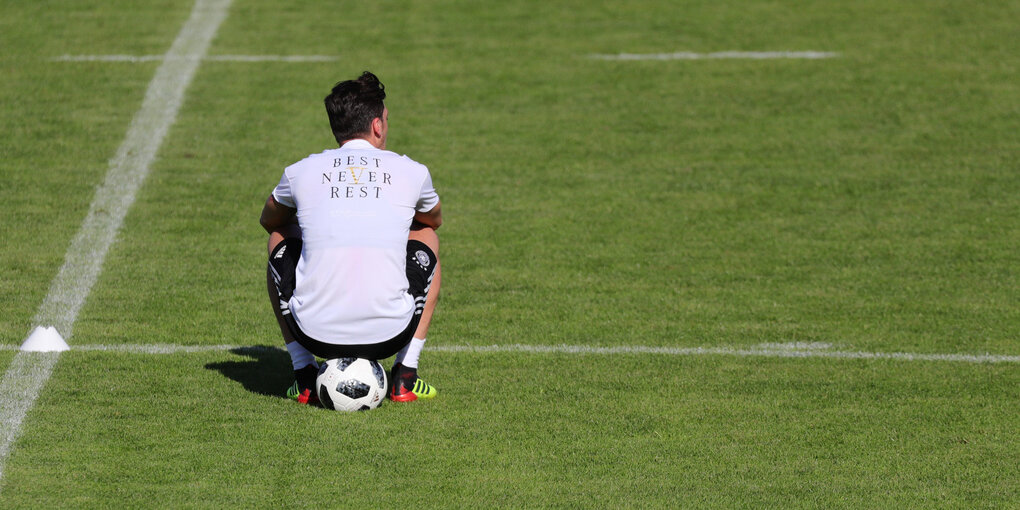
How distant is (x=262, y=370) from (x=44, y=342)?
3.43ft

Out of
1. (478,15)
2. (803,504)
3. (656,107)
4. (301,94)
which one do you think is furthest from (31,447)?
(478,15)

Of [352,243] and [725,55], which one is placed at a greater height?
[352,243]

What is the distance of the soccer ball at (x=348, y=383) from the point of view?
494 cm

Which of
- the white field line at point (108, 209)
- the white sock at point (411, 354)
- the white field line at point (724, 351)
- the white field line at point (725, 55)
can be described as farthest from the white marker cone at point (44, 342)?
the white field line at point (725, 55)

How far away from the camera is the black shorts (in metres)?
4.98

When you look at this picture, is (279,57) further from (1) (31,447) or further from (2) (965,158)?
(1) (31,447)

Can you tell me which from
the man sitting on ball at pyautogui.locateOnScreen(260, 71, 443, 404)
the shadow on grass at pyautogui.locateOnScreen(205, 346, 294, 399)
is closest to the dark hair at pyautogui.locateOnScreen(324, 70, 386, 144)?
the man sitting on ball at pyautogui.locateOnScreen(260, 71, 443, 404)

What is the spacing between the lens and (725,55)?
10797 millimetres

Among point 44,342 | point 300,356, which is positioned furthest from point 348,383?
point 44,342

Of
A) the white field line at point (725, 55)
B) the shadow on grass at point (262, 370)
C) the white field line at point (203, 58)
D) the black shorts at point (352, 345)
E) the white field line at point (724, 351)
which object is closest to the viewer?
the black shorts at point (352, 345)

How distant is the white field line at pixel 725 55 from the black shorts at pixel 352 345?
19.3ft

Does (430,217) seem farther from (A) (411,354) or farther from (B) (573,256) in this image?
(B) (573,256)

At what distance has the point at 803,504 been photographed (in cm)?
434

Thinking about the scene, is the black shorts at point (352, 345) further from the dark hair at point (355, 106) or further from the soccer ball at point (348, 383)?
the dark hair at point (355, 106)
